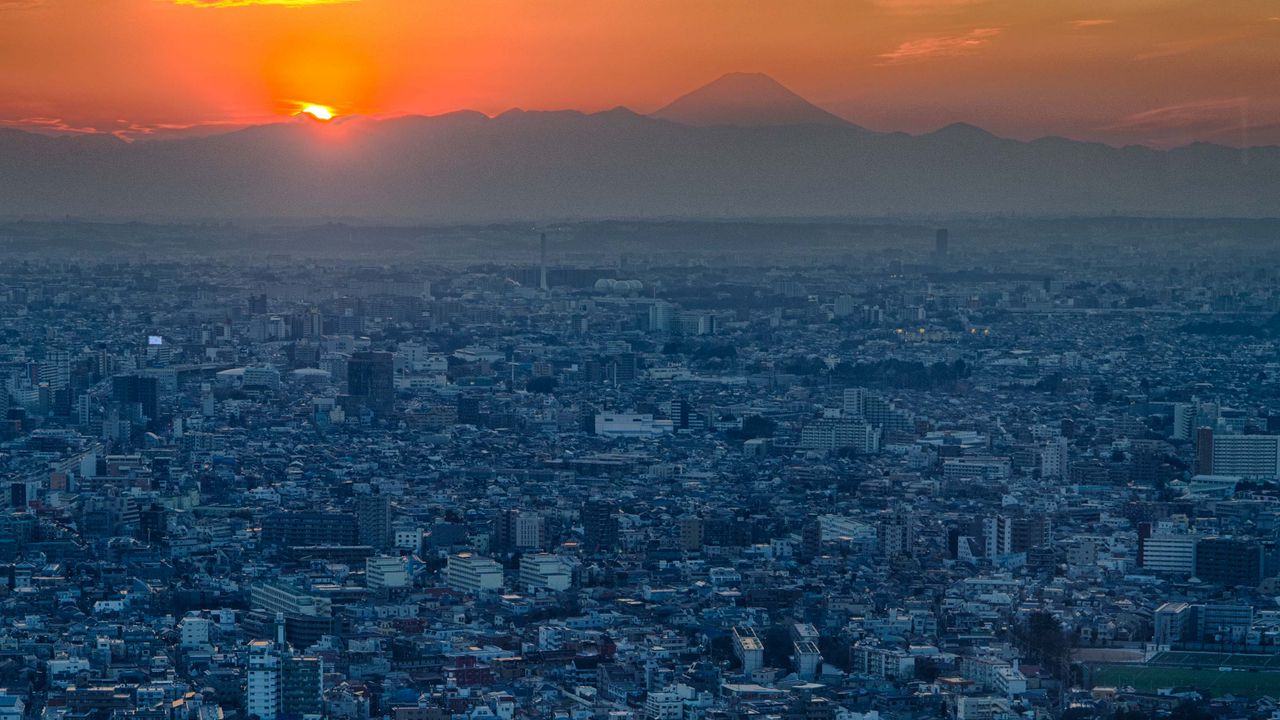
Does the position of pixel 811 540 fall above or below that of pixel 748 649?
above

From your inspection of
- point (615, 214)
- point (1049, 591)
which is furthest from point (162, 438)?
point (615, 214)

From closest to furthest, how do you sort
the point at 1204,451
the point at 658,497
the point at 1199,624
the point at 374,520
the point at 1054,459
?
the point at 1199,624
the point at 374,520
the point at 658,497
the point at 1054,459
the point at 1204,451

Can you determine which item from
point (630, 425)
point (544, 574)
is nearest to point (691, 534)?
point (544, 574)

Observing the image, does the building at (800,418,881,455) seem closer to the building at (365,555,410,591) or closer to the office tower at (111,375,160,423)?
the office tower at (111,375,160,423)

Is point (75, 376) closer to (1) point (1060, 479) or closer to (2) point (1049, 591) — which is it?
(1) point (1060, 479)

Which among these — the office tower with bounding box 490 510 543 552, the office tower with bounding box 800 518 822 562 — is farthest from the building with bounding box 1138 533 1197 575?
the office tower with bounding box 490 510 543 552

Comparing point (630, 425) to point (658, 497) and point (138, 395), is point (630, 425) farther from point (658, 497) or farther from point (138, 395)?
point (658, 497)

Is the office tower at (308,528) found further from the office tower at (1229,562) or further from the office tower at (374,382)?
the office tower at (374,382)
